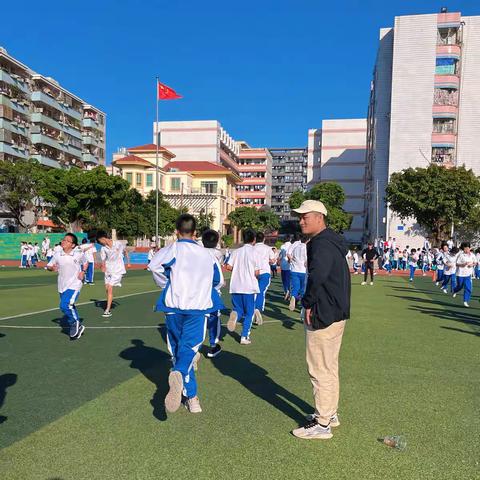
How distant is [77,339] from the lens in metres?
7.72

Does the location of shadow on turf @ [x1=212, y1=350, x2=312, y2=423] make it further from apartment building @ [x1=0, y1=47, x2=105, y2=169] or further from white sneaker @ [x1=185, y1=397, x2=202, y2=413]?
apartment building @ [x1=0, y1=47, x2=105, y2=169]

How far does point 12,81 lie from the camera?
5462cm

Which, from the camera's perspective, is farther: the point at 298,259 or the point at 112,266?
the point at 298,259

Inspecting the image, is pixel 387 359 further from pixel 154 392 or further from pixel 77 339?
pixel 77 339

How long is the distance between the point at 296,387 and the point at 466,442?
6.34 ft

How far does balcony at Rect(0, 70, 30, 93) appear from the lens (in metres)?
52.4

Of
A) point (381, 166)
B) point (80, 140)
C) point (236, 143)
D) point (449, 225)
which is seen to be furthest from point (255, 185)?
point (449, 225)

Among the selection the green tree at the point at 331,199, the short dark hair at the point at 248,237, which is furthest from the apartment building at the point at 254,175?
the short dark hair at the point at 248,237

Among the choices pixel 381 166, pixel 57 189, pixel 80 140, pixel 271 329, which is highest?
pixel 80 140

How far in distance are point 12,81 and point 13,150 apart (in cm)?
827

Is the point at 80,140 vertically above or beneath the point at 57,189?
above

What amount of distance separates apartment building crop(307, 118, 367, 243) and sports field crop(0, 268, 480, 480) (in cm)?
8298

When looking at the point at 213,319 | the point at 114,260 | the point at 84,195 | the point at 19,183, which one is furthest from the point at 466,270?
the point at 19,183

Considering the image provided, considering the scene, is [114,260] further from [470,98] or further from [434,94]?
[470,98]
